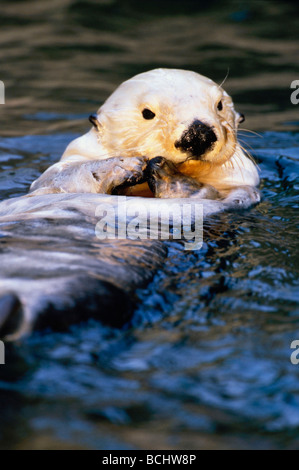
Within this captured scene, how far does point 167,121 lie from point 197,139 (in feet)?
0.76

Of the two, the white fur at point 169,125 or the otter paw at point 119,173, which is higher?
the white fur at point 169,125

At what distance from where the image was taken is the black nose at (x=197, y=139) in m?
3.27

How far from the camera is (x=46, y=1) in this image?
28.6 ft

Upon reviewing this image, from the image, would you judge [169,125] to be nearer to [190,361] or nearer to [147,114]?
[147,114]

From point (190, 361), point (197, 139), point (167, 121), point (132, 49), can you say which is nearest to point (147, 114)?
point (167, 121)

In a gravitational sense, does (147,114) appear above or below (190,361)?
above

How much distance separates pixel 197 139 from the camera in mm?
3285

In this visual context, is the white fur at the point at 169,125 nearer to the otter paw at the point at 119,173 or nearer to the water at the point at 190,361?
the otter paw at the point at 119,173

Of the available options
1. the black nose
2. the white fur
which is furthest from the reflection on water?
the black nose

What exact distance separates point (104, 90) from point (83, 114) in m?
0.80

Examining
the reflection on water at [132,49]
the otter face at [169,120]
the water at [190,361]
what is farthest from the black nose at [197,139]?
the reflection on water at [132,49]

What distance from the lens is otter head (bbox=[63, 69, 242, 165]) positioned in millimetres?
3328
